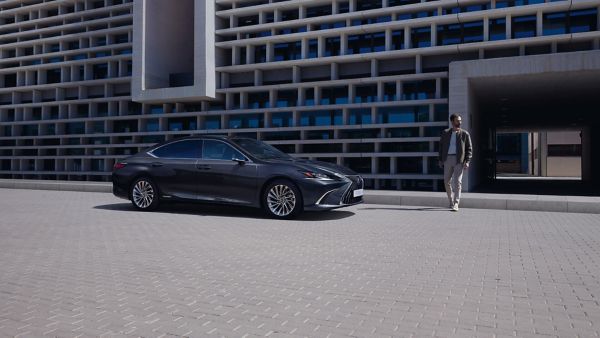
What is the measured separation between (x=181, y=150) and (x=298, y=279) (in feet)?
19.4

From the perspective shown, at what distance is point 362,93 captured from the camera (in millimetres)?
18438

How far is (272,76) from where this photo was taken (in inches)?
800

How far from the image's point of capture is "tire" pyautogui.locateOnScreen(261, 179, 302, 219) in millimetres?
8281

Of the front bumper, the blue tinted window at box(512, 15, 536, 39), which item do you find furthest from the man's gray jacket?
the blue tinted window at box(512, 15, 536, 39)

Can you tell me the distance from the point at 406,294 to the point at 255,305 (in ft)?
3.88

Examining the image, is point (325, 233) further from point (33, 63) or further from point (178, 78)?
point (33, 63)

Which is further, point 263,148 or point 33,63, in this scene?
point 33,63

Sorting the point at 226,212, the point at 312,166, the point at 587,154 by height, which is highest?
the point at 587,154

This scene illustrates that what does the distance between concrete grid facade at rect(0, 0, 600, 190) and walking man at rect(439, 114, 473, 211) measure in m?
5.77

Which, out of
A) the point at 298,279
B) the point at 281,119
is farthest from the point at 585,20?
the point at 298,279

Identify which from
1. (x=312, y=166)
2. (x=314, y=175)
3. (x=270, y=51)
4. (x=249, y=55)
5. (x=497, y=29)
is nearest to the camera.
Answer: (x=314, y=175)

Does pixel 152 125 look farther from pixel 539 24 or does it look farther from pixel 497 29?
pixel 539 24

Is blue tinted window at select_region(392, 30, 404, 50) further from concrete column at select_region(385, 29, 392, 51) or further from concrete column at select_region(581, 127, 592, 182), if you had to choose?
concrete column at select_region(581, 127, 592, 182)

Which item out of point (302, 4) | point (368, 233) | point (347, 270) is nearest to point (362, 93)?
point (302, 4)
